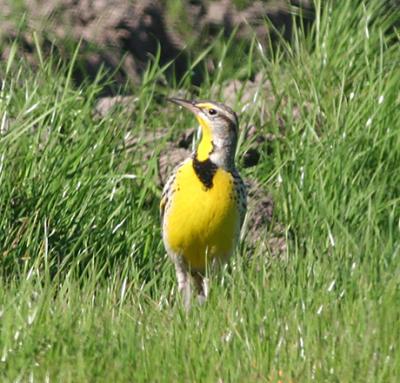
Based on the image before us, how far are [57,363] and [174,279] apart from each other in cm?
188

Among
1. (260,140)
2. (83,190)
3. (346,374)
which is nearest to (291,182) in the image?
(260,140)

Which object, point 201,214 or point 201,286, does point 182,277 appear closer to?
point 201,286

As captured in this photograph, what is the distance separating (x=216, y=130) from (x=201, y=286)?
75cm

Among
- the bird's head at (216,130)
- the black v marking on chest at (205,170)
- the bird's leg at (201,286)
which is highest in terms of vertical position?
the bird's head at (216,130)

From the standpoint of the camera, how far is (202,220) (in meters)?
6.52

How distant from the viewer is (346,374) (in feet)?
15.9

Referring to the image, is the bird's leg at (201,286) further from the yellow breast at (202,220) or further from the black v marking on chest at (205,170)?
the black v marking on chest at (205,170)

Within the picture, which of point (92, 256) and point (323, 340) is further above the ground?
point (323, 340)

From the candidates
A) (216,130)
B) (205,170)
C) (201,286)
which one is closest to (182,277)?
(201,286)

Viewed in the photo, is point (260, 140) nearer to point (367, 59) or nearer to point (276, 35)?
point (367, 59)

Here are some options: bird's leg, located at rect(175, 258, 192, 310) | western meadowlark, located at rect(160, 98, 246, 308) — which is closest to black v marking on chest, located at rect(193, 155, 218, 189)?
western meadowlark, located at rect(160, 98, 246, 308)

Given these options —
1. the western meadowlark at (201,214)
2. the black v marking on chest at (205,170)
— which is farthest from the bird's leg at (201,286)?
the black v marking on chest at (205,170)

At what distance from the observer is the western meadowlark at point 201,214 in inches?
257

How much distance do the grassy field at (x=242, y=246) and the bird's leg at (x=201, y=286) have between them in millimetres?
86
